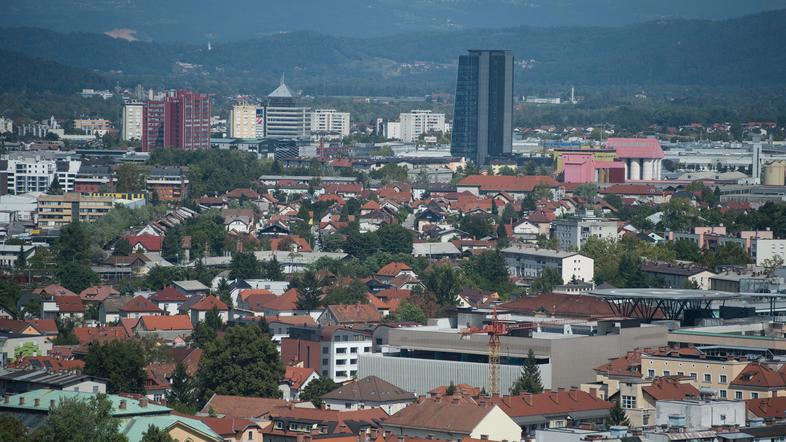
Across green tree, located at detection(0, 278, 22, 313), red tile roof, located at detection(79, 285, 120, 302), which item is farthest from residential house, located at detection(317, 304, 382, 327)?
green tree, located at detection(0, 278, 22, 313)

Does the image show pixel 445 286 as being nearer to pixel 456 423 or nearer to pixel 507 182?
pixel 456 423

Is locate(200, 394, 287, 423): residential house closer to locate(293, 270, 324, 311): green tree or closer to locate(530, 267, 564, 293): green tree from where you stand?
locate(293, 270, 324, 311): green tree

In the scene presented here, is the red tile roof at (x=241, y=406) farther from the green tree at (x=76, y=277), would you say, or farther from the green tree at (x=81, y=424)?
the green tree at (x=76, y=277)

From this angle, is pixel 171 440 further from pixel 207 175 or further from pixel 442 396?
pixel 207 175

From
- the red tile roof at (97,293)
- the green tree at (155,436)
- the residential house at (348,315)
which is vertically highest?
the green tree at (155,436)

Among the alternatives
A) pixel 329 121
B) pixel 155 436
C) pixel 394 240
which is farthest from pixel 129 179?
pixel 329 121

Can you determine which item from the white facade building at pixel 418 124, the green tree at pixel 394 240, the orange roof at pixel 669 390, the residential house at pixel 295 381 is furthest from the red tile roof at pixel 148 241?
the white facade building at pixel 418 124

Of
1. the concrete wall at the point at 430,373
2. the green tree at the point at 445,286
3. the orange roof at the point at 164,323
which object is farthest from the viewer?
the green tree at the point at 445,286
